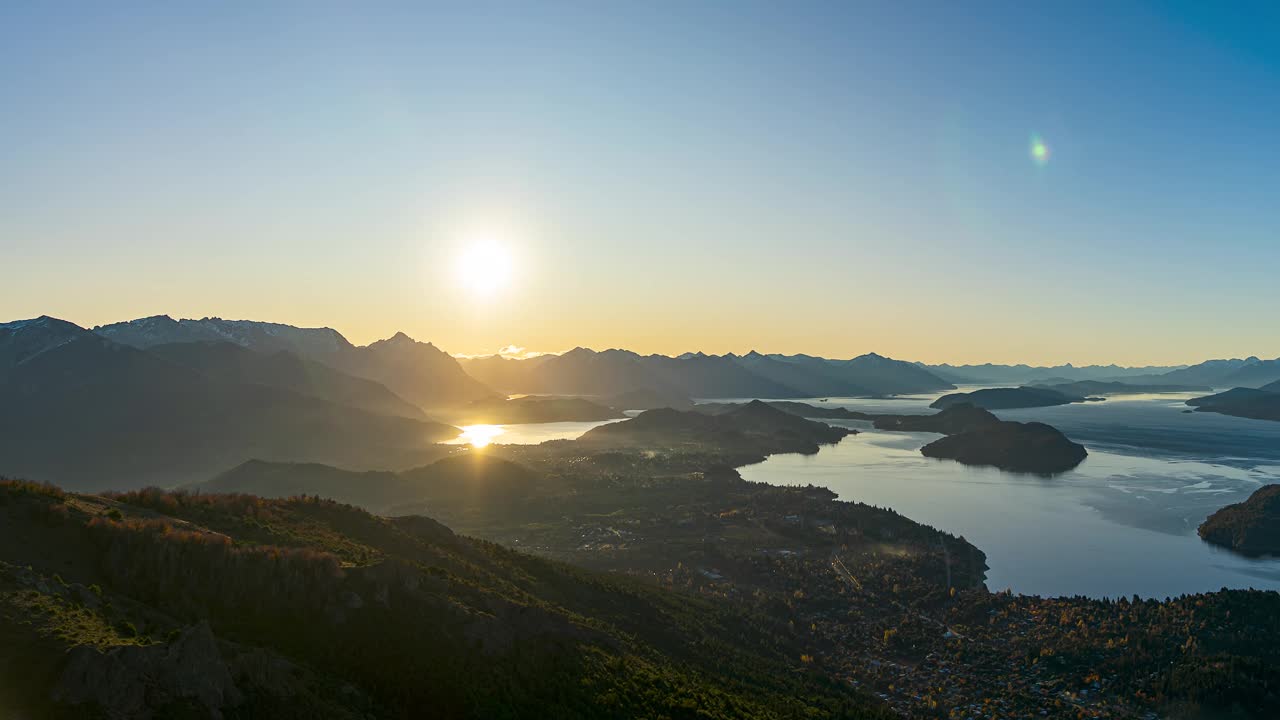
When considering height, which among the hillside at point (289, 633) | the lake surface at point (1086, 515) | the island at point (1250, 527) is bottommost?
the lake surface at point (1086, 515)

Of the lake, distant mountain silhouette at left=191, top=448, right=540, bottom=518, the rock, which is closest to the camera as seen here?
the rock

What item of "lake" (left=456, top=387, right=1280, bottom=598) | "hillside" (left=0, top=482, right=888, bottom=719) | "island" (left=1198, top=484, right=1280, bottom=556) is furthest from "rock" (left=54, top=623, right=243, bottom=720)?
"island" (left=1198, top=484, right=1280, bottom=556)

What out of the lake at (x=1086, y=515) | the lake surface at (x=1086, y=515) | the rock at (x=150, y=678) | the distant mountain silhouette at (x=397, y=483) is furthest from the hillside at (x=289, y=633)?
the distant mountain silhouette at (x=397, y=483)

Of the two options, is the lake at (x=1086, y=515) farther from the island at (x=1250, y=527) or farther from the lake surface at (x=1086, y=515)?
the island at (x=1250, y=527)

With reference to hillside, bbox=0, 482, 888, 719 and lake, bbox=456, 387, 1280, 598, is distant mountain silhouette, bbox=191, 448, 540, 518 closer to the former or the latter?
lake, bbox=456, 387, 1280, 598

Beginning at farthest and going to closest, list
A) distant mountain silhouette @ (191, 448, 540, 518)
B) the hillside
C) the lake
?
distant mountain silhouette @ (191, 448, 540, 518) < the lake < the hillside

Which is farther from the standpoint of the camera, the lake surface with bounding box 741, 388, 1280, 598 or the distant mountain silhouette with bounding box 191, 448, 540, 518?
the distant mountain silhouette with bounding box 191, 448, 540, 518

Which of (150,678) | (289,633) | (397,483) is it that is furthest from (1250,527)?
(397,483)
